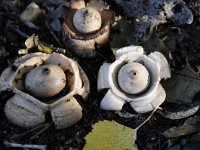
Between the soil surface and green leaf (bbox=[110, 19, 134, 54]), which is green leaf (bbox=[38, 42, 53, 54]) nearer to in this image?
the soil surface

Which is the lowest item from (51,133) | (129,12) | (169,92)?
(51,133)

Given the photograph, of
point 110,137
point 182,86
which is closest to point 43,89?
point 110,137

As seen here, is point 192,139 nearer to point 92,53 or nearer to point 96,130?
point 96,130

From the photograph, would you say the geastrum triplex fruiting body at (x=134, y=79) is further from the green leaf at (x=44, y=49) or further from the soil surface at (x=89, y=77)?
the green leaf at (x=44, y=49)

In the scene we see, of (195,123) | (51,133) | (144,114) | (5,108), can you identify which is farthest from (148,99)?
(5,108)

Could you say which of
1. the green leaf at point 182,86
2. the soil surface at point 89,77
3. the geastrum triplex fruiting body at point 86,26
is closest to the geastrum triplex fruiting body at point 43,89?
the soil surface at point 89,77

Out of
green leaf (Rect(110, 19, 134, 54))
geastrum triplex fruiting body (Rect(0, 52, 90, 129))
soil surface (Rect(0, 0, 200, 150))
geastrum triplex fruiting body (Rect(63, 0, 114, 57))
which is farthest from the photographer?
green leaf (Rect(110, 19, 134, 54))

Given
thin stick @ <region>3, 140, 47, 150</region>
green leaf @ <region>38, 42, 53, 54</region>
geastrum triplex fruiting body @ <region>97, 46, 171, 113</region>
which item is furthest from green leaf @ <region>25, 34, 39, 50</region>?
thin stick @ <region>3, 140, 47, 150</region>
